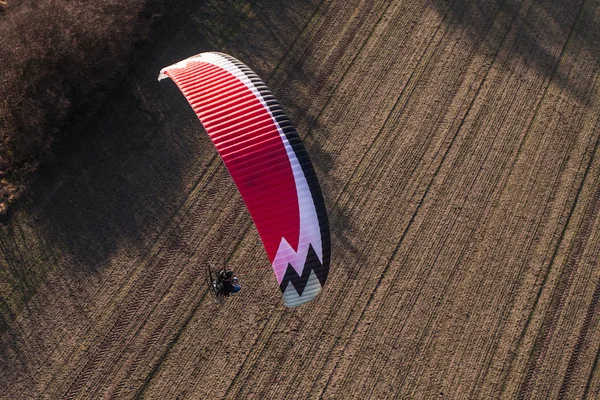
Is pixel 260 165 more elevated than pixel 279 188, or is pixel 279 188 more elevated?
pixel 260 165

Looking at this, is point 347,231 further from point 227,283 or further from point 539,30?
point 539,30

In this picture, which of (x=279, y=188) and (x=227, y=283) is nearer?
(x=279, y=188)

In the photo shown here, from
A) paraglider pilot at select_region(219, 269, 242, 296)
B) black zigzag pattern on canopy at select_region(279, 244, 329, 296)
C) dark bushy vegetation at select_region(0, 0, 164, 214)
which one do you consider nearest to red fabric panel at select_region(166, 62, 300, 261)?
black zigzag pattern on canopy at select_region(279, 244, 329, 296)

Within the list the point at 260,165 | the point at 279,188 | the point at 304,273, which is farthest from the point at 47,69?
the point at 304,273

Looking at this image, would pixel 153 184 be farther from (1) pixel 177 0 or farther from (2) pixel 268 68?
(1) pixel 177 0

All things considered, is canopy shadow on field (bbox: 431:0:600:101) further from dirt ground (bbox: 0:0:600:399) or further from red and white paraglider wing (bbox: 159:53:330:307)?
red and white paraglider wing (bbox: 159:53:330:307)

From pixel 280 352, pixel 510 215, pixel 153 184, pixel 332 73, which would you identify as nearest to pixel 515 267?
pixel 510 215

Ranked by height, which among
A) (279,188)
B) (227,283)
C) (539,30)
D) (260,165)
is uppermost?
(260,165)

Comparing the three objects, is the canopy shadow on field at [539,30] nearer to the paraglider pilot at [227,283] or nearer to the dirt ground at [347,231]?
the dirt ground at [347,231]
